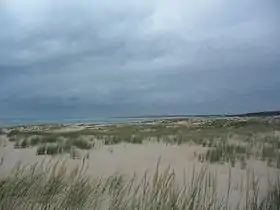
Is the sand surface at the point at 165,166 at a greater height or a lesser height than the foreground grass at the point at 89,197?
lesser

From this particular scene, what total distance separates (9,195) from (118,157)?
814 centimetres

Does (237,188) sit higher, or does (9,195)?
(9,195)

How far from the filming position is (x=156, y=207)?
12.5 feet

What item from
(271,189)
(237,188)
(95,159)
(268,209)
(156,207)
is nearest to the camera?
(156,207)

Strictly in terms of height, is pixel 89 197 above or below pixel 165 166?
above

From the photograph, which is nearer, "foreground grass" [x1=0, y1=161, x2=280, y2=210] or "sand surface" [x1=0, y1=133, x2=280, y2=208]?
"foreground grass" [x1=0, y1=161, x2=280, y2=210]

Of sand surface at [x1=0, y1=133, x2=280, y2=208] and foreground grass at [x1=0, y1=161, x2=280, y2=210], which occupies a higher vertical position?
foreground grass at [x1=0, y1=161, x2=280, y2=210]

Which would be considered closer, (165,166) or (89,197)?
(89,197)

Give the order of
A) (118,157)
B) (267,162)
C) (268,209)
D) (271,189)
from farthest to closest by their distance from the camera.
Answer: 1. (118,157)
2. (267,162)
3. (271,189)
4. (268,209)

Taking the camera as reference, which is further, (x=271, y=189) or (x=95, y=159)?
(x=95, y=159)

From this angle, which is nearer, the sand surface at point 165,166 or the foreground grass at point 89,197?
the foreground grass at point 89,197

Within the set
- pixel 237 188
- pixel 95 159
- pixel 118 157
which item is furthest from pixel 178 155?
pixel 237 188


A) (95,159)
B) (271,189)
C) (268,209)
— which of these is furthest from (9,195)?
(95,159)

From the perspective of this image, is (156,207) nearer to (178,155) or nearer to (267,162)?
(267,162)
